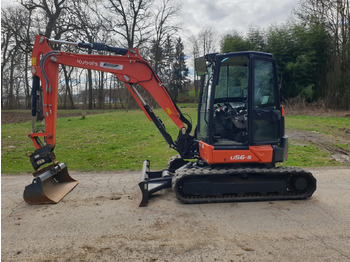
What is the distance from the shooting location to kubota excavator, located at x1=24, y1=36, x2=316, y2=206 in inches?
189

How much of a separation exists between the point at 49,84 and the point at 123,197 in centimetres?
256

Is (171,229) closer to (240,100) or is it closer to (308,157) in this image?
(240,100)

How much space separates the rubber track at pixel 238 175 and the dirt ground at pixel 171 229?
4.7 inches

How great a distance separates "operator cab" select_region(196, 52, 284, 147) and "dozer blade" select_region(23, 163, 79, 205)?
9.66ft

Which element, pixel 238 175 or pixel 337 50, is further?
pixel 337 50

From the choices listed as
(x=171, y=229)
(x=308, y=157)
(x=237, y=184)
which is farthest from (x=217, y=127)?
(x=308, y=157)

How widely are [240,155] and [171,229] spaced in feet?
6.12

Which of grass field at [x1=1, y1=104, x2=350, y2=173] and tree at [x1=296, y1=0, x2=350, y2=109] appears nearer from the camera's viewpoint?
grass field at [x1=1, y1=104, x2=350, y2=173]

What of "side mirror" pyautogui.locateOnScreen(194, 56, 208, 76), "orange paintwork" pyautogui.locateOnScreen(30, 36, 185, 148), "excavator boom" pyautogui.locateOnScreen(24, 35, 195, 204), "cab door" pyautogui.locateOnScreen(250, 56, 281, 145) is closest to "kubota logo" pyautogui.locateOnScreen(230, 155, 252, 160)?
"cab door" pyautogui.locateOnScreen(250, 56, 281, 145)

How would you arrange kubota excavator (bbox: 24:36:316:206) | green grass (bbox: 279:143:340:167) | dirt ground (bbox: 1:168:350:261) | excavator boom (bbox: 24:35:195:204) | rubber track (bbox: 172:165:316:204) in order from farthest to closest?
green grass (bbox: 279:143:340:167)
excavator boom (bbox: 24:35:195:204)
kubota excavator (bbox: 24:36:316:206)
rubber track (bbox: 172:165:316:204)
dirt ground (bbox: 1:168:350:261)

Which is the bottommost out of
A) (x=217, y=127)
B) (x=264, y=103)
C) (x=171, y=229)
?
(x=171, y=229)

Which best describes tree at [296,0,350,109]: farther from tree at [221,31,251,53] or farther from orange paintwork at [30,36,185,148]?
orange paintwork at [30,36,185,148]

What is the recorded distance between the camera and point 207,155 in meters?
4.92

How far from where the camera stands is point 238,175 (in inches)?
191
